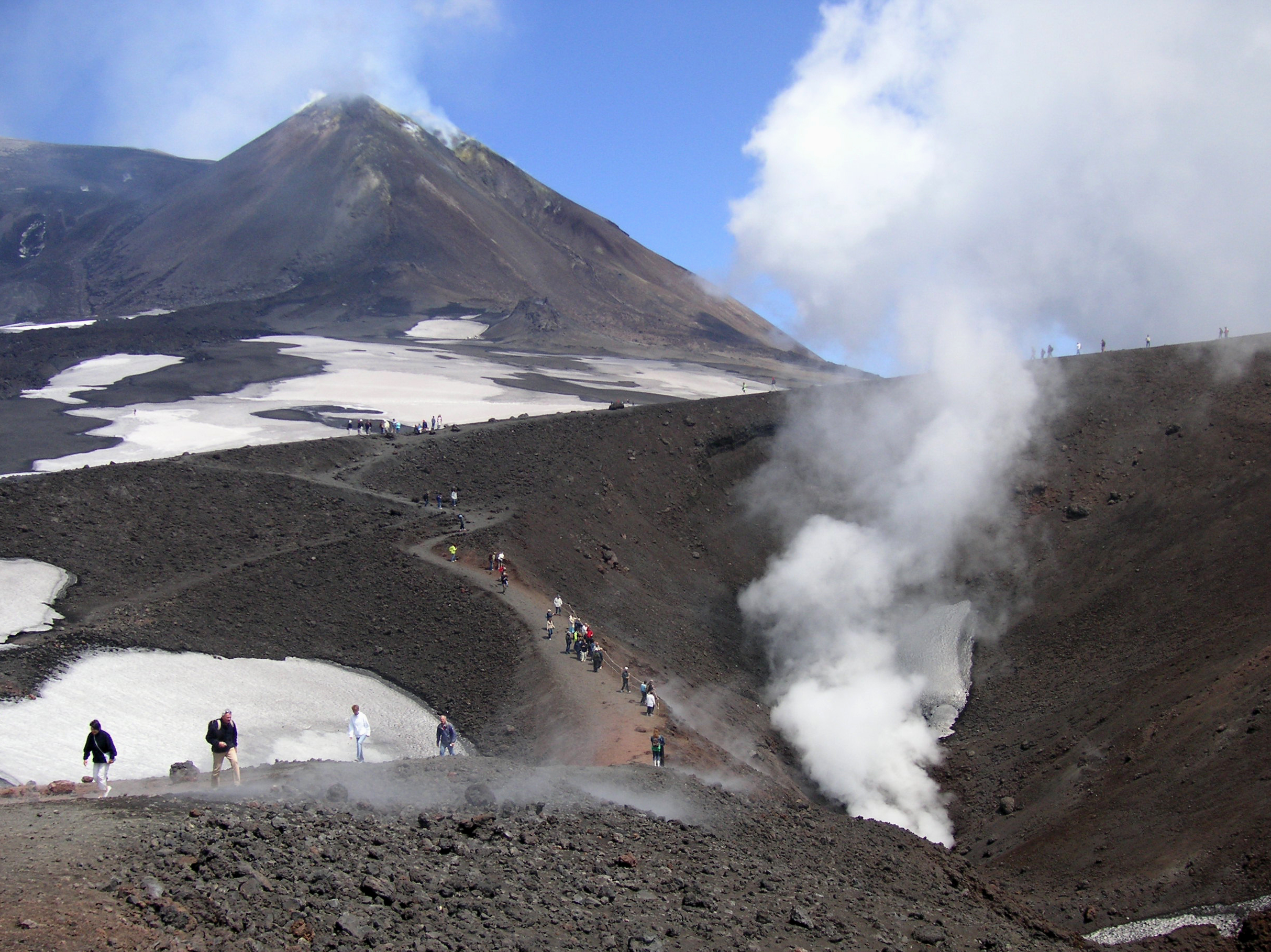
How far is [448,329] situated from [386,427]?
53170mm

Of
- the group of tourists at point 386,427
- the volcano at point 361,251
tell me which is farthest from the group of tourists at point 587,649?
the volcano at point 361,251

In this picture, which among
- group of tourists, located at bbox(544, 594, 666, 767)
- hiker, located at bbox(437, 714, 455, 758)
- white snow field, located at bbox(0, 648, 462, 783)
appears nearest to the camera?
white snow field, located at bbox(0, 648, 462, 783)

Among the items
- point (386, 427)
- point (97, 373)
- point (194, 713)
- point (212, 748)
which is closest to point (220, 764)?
point (212, 748)

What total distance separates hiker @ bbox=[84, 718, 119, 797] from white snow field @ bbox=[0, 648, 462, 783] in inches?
122

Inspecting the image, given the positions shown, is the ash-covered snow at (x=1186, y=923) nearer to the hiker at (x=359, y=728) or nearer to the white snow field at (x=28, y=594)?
the hiker at (x=359, y=728)

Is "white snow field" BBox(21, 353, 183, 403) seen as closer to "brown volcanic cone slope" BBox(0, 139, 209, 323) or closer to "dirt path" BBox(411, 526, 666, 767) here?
"brown volcanic cone slope" BBox(0, 139, 209, 323)

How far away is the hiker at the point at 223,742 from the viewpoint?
15.7m

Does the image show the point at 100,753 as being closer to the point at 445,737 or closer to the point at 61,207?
the point at 445,737

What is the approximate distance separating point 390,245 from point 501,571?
103572mm

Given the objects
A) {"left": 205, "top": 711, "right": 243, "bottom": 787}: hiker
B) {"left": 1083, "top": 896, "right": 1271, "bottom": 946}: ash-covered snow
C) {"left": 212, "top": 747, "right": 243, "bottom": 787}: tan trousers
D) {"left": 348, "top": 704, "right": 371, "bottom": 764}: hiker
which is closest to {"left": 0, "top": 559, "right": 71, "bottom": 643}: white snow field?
{"left": 348, "top": 704, "right": 371, "bottom": 764}: hiker

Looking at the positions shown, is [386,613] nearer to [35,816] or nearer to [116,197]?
[35,816]

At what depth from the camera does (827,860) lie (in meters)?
17.8

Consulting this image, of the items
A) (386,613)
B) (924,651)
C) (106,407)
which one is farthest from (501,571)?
(106,407)

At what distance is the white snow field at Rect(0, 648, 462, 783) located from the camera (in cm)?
1966
